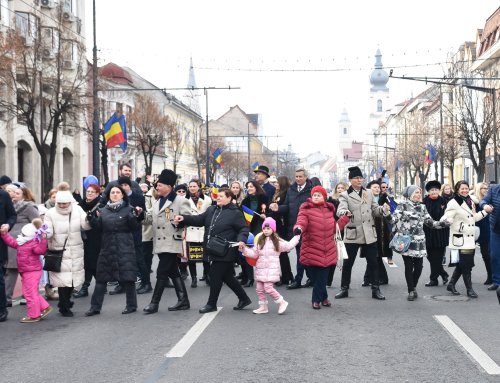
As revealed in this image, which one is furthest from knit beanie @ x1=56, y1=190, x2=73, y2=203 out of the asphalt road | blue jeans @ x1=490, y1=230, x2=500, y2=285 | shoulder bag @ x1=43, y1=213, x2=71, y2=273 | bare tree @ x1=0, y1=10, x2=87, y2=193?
bare tree @ x1=0, y1=10, x2=87, y2=193

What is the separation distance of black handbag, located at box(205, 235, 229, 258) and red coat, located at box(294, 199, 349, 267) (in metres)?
1.03

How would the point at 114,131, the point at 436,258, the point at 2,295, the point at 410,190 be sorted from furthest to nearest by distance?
the point at 114,131 → the point at 436,258 → the point at 410,190 → the point at 2,295

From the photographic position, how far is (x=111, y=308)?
1073cm

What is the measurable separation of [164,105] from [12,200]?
5741cm

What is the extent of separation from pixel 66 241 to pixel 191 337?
8.50 ft

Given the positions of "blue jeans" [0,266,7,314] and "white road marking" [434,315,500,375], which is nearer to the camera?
"white road marking" [434,315,500,375]

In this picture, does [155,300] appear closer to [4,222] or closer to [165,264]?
[165,264]

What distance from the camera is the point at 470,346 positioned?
7664 mm

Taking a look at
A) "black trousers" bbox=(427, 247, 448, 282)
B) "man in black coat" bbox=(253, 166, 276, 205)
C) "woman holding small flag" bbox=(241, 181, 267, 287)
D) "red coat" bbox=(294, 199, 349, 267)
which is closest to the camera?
"red coat" bbox=(294, 199, 349, 267)

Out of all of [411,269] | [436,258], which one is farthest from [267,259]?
[436,258]

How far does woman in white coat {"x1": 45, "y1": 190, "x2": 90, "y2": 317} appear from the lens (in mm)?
9922

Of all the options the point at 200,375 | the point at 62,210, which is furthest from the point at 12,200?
the point at 200,375

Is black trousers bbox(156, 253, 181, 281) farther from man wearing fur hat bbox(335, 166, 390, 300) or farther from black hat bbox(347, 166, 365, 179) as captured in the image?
black hat bbox(347, 166, 365, 179)

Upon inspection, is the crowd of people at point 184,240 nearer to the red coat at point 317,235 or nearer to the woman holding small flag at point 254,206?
the red coat at point 317,235
